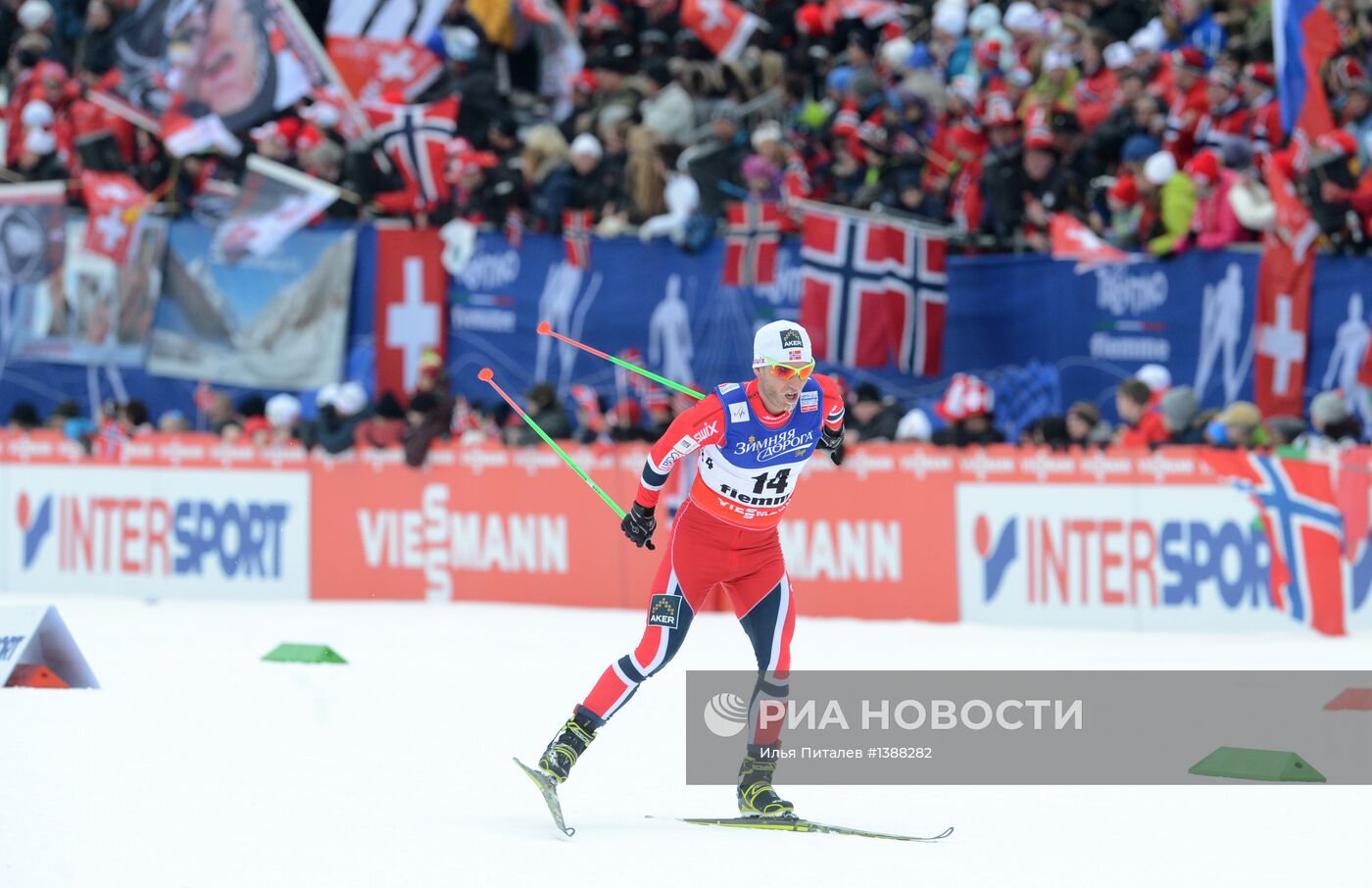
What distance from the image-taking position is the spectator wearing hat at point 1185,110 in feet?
50.9

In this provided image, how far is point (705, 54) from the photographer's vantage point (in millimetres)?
18703

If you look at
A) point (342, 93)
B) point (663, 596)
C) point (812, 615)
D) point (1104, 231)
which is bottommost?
point (812, 615)

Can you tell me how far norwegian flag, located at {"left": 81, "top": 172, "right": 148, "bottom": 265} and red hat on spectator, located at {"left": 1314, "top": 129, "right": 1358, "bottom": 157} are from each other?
11777 millimetres

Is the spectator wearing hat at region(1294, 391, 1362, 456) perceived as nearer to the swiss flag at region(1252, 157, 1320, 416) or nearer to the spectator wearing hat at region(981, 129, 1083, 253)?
the swiss flag at region(1252, 157, 1320, 416)

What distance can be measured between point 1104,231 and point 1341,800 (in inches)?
328

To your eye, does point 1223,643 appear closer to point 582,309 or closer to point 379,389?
point 582,309

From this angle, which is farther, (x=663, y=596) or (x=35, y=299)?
(x=35, y=299)

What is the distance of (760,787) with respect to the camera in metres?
7.73

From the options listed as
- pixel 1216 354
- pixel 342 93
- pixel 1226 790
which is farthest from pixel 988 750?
pixel 342 93

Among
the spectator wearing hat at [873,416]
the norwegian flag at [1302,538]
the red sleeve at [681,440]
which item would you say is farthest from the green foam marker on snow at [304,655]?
the norwegian flag at [1302,538]

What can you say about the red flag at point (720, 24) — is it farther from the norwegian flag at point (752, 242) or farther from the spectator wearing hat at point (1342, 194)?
the spectator wearing hat at point (1342, 194)

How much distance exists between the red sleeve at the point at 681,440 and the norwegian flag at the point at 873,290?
8449 mm

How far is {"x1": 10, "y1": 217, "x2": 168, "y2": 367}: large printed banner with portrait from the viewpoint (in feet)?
64.0

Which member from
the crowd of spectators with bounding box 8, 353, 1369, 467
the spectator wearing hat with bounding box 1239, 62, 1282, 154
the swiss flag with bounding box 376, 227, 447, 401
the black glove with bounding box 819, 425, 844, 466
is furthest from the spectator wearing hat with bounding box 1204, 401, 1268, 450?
the swiss flag with bounding box 376, 227, 447, 401
